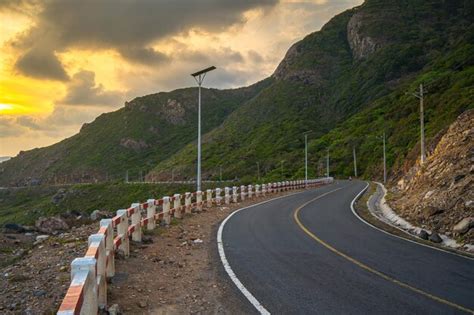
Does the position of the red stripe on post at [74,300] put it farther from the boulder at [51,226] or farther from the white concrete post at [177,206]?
the boulder at [51,226]

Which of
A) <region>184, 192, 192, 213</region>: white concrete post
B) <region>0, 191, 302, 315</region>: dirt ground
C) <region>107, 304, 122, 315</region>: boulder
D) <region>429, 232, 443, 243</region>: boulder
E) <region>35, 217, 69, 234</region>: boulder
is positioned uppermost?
<region>184, 192, 192, 213</region>: white concrete post

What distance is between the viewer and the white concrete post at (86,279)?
5090 mm

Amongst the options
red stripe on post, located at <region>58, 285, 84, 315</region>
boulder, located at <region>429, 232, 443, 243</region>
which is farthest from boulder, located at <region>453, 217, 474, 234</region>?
red stripe on post, located at <region>58, 285, 84, 315</region>

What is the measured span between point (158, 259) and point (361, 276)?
489 centimetres

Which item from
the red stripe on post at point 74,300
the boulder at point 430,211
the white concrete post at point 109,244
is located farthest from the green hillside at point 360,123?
the red stripe on post at point 74,300

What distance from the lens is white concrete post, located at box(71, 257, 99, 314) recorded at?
5090 mm

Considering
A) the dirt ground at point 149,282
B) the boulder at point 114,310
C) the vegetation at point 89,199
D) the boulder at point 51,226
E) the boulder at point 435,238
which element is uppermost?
the boulder at point 114,310

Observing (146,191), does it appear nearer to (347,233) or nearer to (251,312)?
(347,233)

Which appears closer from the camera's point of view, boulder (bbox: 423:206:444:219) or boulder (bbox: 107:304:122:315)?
boulder (bbox: 107:304:122:315)

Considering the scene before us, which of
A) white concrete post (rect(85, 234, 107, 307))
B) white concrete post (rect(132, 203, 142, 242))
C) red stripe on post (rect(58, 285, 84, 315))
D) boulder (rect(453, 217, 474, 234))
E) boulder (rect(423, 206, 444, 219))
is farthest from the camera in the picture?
boulder (rect(423, 206, 444, 219))

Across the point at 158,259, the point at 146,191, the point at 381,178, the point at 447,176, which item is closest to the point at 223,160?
the point at 146,191

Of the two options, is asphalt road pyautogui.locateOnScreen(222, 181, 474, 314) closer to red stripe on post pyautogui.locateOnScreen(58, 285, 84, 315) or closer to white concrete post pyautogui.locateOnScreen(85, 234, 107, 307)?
white concrete post pyautogui.locateOnScreen(85, 234, 107, 307)

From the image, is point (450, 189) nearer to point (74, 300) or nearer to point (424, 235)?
point (424, 235)

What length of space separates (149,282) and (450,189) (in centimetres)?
1458
